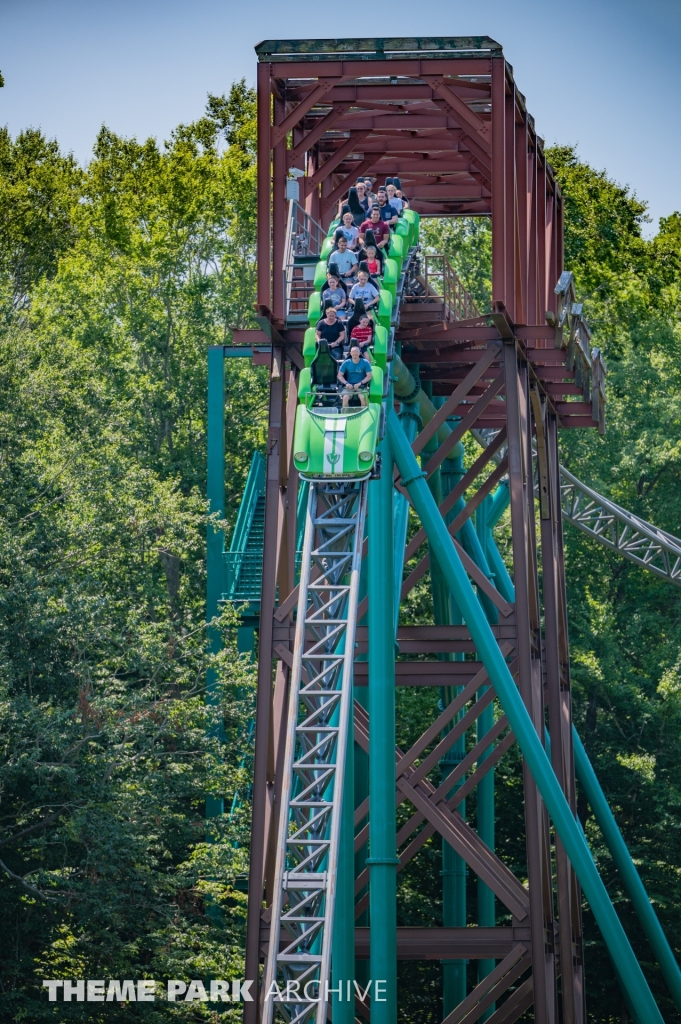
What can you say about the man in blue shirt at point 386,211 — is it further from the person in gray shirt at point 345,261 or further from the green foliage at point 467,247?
the green foliage at point 467,247

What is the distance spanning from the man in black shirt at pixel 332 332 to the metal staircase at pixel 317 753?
148cm

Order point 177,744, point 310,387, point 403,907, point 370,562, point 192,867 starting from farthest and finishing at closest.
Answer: point 403,907 → point 177,744 → point 192,867 → point 370,562 → point 310,387

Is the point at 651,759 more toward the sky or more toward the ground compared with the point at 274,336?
more toward the ground

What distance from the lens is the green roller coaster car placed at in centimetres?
1722

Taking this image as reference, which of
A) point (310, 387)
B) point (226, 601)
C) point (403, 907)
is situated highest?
point (310, 387)

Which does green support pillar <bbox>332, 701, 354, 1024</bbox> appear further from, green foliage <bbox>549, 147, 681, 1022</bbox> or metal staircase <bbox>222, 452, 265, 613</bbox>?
green foliage <bbox>549, 147, 681, 1022</bbox>

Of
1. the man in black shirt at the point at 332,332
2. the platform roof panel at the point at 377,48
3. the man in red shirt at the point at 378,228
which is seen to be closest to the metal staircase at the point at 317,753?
the man in black shirt at the point at 332,332

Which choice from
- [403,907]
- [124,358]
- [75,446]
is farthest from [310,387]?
[124,358]

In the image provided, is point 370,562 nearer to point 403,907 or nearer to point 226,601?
point 226,601

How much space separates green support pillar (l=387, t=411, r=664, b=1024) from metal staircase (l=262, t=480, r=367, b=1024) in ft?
5.08

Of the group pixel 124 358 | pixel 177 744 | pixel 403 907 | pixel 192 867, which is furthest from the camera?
pixel 124 358

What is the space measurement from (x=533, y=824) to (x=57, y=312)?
24.3 m

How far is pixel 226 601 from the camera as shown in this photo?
92.6 feet

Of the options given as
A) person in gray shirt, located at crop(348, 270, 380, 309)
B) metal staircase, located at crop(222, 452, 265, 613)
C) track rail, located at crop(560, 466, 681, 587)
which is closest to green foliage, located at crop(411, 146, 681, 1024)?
track rail, located at crop(560, 466, 681, 587)
